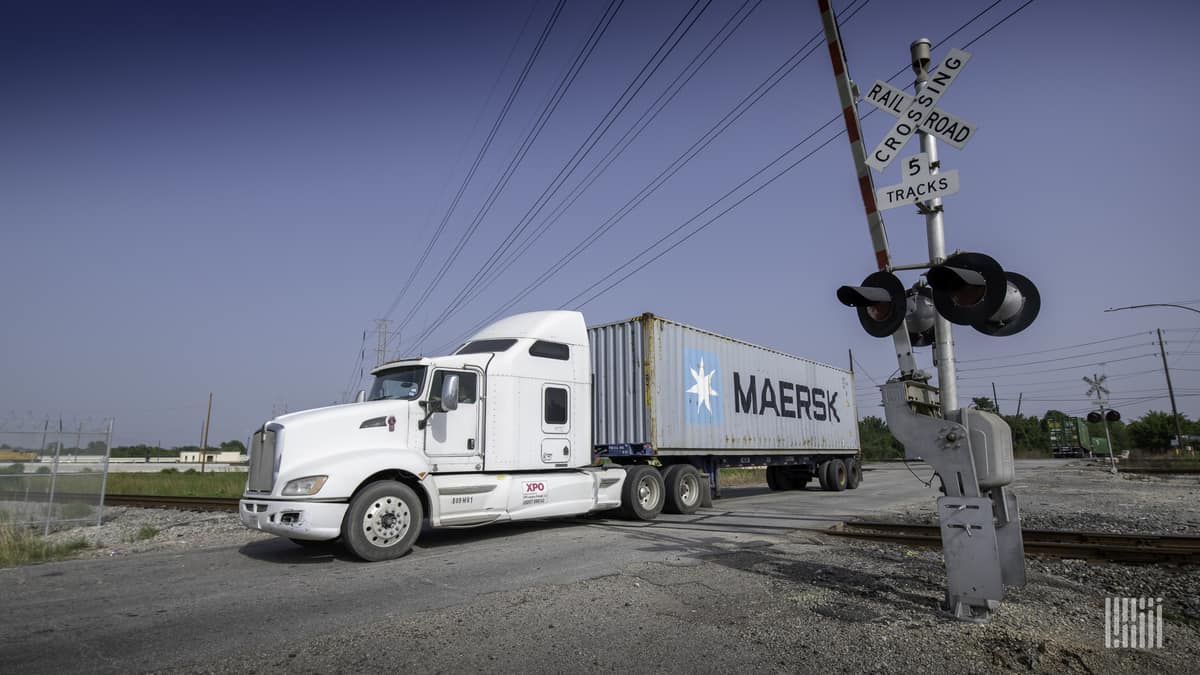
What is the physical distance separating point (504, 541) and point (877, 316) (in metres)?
6.25

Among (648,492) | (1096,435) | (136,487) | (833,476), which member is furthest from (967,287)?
(1096,435)

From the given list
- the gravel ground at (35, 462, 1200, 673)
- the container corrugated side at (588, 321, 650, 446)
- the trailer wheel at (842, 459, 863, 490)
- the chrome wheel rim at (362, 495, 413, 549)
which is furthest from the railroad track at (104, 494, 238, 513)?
the trailer wheel at (842, 459, 863, 490)

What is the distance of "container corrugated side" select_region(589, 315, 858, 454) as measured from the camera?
11.6 m

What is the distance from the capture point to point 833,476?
739 inches

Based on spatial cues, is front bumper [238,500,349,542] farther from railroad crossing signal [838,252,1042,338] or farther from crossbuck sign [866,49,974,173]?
crossbuck sign [866,49,974,173]

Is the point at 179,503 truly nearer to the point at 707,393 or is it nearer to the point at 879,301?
the point at 707,393

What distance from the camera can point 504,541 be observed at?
29.3 ft

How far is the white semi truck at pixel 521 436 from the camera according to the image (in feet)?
24.2

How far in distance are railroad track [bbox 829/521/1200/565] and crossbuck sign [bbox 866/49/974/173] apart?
13.6ft

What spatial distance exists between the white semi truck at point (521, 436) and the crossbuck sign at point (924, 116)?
5.72 metres

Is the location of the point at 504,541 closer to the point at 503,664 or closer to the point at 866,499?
the point at 503,664

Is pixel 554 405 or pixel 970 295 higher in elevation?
pixel 970 295

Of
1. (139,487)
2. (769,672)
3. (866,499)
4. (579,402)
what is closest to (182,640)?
(769,672)

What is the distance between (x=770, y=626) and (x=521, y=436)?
5608mm
